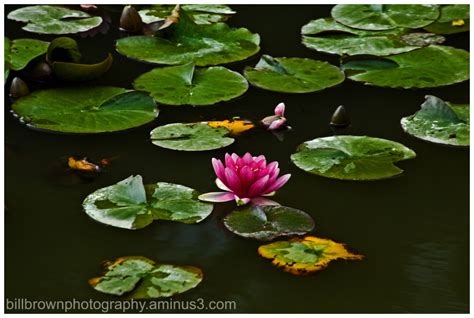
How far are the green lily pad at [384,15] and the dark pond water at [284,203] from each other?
77cm

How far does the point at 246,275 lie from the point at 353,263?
32 cm

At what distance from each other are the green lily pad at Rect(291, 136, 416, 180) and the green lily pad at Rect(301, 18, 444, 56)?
0.99m

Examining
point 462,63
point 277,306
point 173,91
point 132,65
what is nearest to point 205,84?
point 173,91

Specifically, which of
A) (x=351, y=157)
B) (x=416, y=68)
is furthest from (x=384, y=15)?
(x=351, y=157)

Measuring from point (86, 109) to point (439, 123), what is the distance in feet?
4.64

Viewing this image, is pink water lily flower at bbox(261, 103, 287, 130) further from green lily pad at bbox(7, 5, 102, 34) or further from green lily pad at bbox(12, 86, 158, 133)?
green lily pad at bbox(7, 5, 102, 34)

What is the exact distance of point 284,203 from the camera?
9.42 ft

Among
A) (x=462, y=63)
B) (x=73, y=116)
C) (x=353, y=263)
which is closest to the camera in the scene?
(x=353, y=263)

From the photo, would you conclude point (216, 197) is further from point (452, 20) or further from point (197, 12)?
point (452, 20)

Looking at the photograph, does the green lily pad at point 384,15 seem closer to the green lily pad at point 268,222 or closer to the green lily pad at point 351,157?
the green lily pad at point 351,157

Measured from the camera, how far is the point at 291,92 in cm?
374

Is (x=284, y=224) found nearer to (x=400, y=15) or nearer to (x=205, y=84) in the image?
(x=205, y=84)

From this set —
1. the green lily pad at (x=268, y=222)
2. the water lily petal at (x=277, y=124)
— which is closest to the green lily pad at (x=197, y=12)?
the water lily petal at (x=277, y=124)

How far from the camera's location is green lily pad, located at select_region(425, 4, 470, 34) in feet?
14.6
